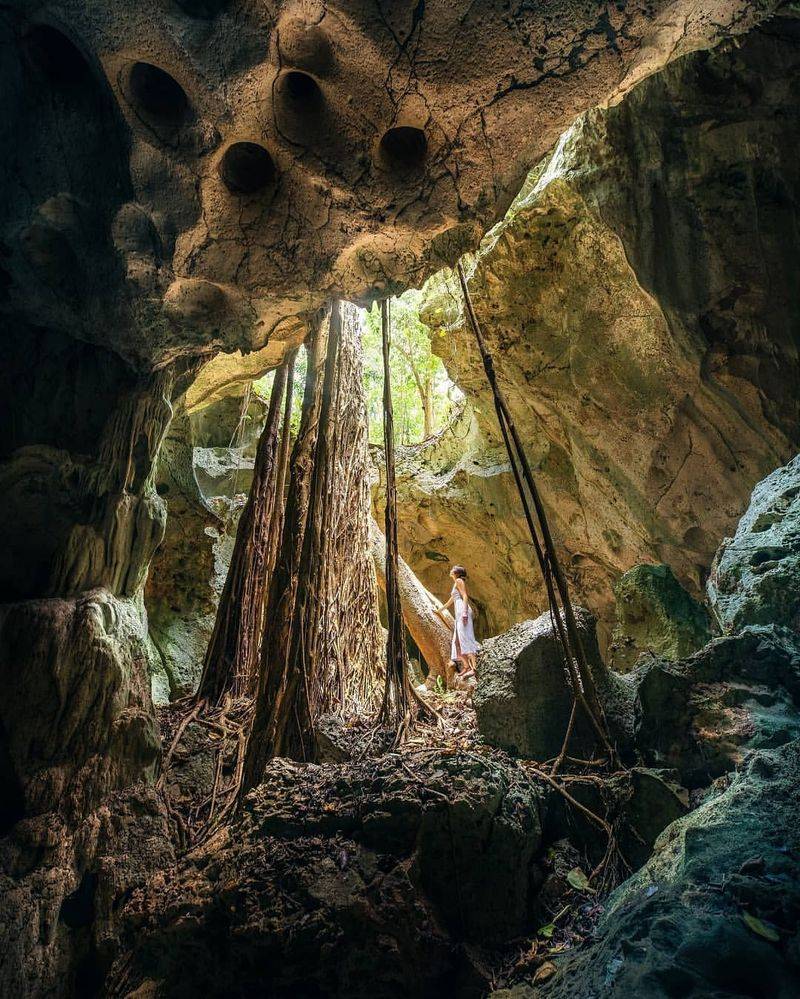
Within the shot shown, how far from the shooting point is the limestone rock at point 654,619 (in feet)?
13.8

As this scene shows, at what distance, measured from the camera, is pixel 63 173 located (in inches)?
104

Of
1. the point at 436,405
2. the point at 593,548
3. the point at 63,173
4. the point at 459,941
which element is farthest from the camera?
the point at 436,405

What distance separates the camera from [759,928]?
122 centimetres

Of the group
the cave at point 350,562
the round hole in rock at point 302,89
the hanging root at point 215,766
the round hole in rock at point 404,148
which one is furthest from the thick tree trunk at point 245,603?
the round hole in rock at point 302,89

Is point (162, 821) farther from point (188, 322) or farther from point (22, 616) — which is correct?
point (188, 322)

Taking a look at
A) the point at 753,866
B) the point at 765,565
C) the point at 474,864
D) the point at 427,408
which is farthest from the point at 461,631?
the point at 427,408

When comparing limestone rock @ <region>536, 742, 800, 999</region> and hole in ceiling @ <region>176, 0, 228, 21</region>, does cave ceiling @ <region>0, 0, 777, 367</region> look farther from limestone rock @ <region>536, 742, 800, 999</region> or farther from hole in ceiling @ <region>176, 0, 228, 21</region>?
limestone rock @ <region>536, 742, 800, 999</region>

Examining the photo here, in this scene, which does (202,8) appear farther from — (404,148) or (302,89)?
(404,148)

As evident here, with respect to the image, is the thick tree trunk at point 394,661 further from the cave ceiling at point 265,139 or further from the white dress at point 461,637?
the white dress at point 461,637

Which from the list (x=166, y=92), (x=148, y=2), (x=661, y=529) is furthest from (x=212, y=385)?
(x=661, y=529)

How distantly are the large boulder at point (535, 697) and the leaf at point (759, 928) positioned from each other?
128cm

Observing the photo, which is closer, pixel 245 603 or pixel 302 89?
pixel 302 89

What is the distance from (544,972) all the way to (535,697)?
1.17 m

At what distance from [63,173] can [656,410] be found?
15.2 ft
